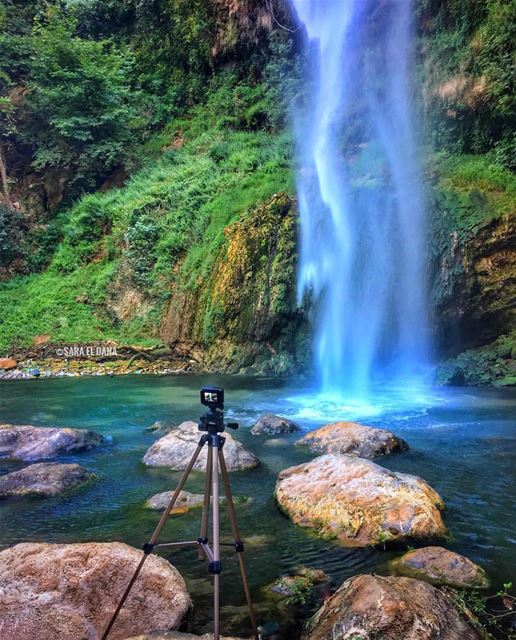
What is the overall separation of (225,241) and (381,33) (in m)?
13.4

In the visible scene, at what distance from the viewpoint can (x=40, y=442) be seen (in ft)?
25.7

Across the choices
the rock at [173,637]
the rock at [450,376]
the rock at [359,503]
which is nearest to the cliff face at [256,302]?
the rock at [450,376]

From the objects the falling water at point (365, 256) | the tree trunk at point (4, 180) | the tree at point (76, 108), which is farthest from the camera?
the tree trunk at point (4, 180)

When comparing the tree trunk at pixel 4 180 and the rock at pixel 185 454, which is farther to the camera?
the tree trunk at pixel 4 180

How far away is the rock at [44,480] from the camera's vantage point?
233 inches

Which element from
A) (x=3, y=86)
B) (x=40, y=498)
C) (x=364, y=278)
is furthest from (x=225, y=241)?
(x=3, y=86)

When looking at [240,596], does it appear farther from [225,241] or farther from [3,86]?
[3,86]

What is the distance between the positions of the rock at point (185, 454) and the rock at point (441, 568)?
2.97 metres

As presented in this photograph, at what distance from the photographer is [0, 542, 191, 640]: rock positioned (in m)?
3.17

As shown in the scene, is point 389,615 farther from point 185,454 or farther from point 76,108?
point 76,108

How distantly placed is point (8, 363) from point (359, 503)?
16.0 m

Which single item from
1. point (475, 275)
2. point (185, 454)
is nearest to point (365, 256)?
point (475, 275)

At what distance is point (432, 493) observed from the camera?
5262 millimetres

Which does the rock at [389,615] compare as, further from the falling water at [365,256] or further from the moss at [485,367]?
the moss at [485,367]
